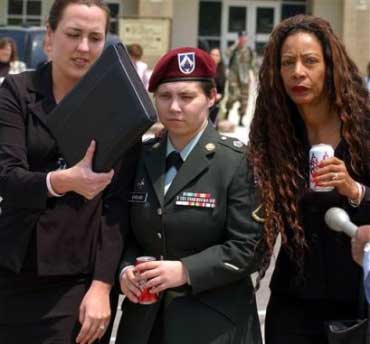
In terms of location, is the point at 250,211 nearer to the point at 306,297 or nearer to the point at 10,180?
the point at 306,297

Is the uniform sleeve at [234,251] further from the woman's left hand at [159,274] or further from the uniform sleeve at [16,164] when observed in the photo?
the uniform sleeve at [16,164]

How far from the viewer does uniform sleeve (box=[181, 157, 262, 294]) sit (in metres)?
A: 3.01

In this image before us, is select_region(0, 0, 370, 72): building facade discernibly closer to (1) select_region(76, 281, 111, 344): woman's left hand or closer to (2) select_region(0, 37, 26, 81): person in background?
(2) select_region(0, 37, 26, 81): person in background

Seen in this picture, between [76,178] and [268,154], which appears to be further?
[268,154]

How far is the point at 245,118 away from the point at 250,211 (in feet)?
58.3

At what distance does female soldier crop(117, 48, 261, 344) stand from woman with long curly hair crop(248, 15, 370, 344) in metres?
0.12

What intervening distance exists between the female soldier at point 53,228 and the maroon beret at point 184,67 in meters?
0.26

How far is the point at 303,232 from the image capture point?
10.2 ft

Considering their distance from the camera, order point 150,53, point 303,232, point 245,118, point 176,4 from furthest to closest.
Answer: point 176,4, point 150,53, point 245,118, point 303,232

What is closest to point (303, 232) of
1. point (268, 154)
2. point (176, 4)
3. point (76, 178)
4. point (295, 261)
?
point (295, 261)

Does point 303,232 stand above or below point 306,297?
above

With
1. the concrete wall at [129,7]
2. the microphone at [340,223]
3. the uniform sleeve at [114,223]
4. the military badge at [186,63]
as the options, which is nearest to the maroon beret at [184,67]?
the military badge at [186,63]

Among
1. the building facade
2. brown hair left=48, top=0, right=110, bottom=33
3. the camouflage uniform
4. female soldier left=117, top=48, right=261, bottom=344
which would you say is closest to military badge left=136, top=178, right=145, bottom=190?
female soldier left=117, top=48, right=261, bottom=344

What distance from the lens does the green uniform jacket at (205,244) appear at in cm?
304
